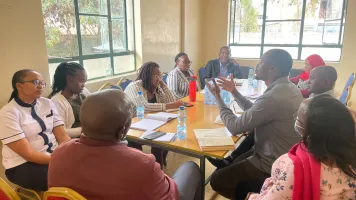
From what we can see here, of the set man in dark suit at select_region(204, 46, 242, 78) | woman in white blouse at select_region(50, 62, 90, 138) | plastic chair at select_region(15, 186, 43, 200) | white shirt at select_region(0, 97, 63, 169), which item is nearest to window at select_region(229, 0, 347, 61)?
man in dark suit at select_region(204, 46, 242, 78)

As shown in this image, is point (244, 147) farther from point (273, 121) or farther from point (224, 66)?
point (224, 66)

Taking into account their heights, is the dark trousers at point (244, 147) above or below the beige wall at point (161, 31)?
below

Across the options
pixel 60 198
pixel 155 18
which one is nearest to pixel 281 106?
pixel 60 198

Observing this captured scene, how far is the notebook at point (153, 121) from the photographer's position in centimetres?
212

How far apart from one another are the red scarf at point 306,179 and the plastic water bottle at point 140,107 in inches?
61.9

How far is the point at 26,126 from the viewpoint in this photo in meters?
1.82

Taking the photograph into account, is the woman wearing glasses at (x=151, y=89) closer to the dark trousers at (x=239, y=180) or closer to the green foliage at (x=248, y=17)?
the dark trousers at (x=239, y=180)

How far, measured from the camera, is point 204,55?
20.2 feet

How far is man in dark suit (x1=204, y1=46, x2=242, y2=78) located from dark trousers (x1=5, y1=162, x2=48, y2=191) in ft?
11.4

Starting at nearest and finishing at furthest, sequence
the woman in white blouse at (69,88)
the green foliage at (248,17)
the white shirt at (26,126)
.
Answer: the white shirt at (26,126), the woman in white blouse at (69,88), the green foliage at (248,17)

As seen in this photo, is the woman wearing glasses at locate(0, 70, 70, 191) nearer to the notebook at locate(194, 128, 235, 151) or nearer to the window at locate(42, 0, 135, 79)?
the notebook at locate(194, 128, 235, 151)

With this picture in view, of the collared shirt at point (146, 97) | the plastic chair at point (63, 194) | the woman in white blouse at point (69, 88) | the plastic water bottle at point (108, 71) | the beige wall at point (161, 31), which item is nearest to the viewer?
the plastic chair at point (63, 194)

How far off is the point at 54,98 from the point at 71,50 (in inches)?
47.4

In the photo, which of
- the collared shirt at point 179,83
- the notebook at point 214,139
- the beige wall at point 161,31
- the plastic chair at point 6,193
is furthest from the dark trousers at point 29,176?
the beige wall at point 161,31
